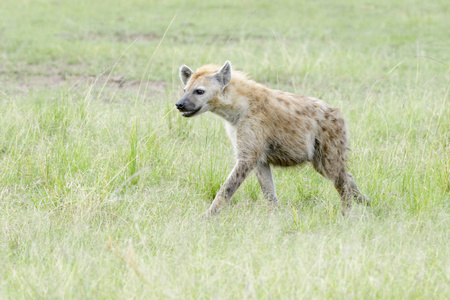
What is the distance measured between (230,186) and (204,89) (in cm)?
64

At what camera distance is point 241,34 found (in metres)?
10.3

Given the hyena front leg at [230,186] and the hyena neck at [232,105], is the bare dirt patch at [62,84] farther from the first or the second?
→ the hyena front leg at [230,186]

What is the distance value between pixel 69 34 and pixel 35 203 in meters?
6.46

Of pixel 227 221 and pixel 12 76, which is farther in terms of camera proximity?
pixel 12 76

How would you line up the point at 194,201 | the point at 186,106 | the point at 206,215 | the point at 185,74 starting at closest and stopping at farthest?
1. the point at 206,215
2. the point at 186,106
3. the point at 194,201
4. the point at 185,74

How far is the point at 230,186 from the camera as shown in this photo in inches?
163

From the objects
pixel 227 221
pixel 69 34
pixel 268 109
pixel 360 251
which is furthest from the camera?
pixel 69 34

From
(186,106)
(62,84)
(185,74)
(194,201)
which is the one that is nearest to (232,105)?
(186,106)

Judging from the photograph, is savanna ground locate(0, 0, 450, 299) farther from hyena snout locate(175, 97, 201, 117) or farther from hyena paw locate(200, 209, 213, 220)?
hyena snout locate(175, 97, 201, 117)

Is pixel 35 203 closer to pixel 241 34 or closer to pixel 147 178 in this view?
pixel 147 178

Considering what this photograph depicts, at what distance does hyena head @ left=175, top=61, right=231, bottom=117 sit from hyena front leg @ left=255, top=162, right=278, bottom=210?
51 cm

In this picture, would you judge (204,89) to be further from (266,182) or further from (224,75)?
(266,182)

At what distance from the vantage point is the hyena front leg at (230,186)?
408cm

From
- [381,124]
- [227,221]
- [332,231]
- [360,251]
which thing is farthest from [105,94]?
[360,251]
